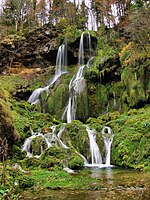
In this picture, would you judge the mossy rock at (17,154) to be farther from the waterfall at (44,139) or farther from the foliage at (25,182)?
the foliage at (25,182)

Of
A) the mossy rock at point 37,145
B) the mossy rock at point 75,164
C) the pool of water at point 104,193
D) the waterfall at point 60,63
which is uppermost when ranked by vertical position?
the waterfall at point 60,63

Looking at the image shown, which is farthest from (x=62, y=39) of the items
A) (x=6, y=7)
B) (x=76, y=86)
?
(x=6, y=7)

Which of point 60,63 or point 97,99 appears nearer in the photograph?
point 97,99

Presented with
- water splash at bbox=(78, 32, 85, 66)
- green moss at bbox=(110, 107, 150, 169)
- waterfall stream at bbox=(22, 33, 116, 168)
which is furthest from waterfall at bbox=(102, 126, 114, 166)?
water splash at bbox=(78, 32, 85, 66)

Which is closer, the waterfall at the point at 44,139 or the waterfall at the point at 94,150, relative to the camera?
the waterfall at the point at 94,150

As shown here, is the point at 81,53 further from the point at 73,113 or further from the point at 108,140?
the point at 108,140

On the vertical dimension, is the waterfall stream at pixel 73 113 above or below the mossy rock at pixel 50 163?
above

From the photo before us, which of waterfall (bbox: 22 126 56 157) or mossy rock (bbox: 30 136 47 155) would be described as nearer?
mossy rock (bbox: 30 136 47 155)

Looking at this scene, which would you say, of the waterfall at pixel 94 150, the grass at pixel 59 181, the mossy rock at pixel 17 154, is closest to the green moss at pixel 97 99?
the waterfall at pixel 94 150

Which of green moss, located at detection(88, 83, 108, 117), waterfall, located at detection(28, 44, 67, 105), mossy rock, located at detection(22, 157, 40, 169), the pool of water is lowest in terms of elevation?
mossy rock, located at detection(22, 157, 40, 169)

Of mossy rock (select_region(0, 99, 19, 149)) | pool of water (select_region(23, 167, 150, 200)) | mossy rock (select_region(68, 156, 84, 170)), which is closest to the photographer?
pool of water (select_region(23, 167, 150, 200))

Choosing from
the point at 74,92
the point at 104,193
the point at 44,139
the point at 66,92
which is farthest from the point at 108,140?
the point at 66,92

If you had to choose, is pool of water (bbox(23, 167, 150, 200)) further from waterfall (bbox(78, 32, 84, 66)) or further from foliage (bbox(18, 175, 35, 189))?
waterfall (bbox(78, 32, 84, 66))

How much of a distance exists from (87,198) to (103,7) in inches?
1472
